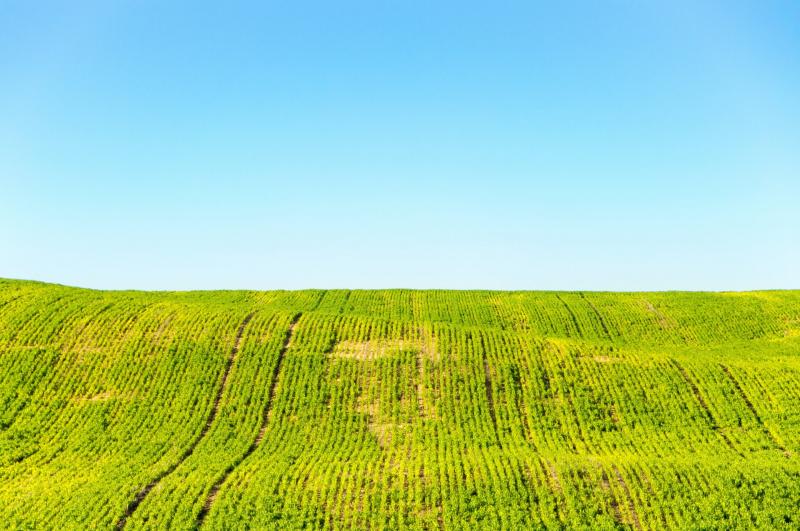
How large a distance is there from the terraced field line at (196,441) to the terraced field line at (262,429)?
3.39m

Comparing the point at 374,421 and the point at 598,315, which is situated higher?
the point at 598,315

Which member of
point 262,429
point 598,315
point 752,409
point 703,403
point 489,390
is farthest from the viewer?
point 598,315

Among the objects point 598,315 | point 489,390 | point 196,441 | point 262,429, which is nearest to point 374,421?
point 262,429

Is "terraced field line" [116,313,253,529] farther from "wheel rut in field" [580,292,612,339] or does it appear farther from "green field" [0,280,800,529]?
"wheel rut in field" [580,292,612,339]

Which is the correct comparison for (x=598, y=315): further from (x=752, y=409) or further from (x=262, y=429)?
(x=262, y=429)

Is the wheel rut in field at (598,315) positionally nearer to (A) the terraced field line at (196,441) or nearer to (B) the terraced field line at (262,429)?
(B) the terraced field line at (262,429)

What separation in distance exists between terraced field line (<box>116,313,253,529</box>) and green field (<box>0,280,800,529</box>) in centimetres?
15

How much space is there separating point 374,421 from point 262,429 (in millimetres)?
7504

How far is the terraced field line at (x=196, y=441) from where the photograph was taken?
34384 mm

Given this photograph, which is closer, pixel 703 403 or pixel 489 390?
pixel 703 403

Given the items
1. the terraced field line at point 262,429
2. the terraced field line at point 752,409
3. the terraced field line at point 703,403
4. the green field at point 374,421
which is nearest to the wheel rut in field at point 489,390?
the green field at point 374,421

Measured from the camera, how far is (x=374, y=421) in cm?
4647

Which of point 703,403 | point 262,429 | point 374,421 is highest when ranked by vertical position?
point 703,403

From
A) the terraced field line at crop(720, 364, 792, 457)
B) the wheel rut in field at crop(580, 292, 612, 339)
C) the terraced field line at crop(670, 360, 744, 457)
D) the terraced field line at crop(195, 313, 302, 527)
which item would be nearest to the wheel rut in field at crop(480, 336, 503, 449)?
the terraced field line at crop(670, 360, 744, 457)
